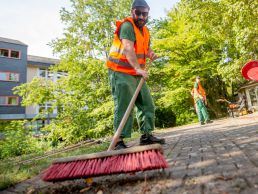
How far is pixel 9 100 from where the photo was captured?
29953 millimetres

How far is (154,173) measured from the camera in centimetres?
224

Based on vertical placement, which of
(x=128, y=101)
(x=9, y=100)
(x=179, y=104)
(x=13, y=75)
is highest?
(x=13, y=75)

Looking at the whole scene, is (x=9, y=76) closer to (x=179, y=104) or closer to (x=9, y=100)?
(x=9, y=100)

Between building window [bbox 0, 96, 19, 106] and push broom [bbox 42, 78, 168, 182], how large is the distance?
30.8 metres

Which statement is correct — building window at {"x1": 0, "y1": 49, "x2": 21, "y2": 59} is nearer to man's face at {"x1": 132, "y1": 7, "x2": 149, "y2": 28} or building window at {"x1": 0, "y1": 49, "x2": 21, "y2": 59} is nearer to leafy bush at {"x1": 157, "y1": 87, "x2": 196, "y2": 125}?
leafy bush at {"x1": 157, "y1": 87, "x2": 196, "y2": 125}

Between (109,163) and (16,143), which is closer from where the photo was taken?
(109,163)

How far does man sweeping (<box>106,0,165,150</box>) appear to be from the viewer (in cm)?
312

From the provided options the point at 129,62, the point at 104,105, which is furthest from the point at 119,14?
the point at 129,62

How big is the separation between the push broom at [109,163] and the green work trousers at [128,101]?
92 centimetres

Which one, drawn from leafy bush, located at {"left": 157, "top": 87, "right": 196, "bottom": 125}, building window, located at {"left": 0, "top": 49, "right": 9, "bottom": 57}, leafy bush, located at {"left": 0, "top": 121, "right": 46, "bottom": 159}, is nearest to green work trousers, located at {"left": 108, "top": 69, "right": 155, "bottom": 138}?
leafy bush, located at {"left": 0, "top": 121, "right": 46, "bottom": 159}

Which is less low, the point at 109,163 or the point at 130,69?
the point at 130,69

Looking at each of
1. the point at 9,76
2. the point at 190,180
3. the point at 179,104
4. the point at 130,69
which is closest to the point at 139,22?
the point at 130,69

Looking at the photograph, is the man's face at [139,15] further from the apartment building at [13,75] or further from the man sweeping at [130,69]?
the apartment building at [13,75]

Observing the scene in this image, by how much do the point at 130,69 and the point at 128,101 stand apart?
1.50 ft
